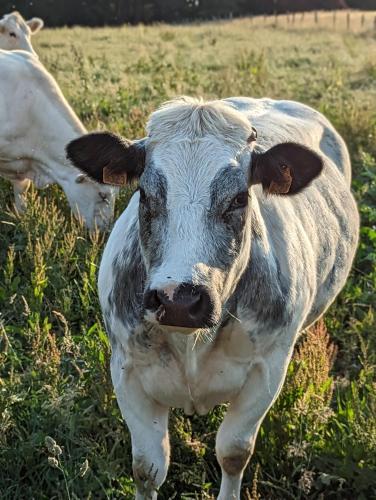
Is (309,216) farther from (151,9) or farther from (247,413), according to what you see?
(151,9)

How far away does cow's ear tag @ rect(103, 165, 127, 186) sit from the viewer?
3020mm

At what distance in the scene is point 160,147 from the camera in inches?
112

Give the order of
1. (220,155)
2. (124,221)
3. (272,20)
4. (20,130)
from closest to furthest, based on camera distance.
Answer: (220,155), (124,221), (20,130), (272,20)

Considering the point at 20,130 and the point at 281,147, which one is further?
the point at 20,130

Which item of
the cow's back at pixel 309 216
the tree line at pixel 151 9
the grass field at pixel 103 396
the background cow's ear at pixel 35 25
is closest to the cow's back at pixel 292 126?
the cow's back at pixel 309 216

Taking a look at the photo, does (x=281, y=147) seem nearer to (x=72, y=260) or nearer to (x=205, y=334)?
(x=205, y=334)

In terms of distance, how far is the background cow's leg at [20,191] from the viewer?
602 cm

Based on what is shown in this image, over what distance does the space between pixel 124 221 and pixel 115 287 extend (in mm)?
402

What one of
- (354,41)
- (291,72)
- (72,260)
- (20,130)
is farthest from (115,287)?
(354,41)

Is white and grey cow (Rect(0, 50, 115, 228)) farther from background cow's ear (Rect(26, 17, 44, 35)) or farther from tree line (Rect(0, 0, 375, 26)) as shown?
tree line (Rect(0, 0, 375, 26))

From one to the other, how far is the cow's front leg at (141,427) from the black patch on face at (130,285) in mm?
222

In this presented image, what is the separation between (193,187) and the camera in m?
2.67

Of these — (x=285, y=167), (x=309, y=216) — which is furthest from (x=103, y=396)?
(x=285, y=167)

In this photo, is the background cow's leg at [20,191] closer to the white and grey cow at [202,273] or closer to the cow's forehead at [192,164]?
the white and grey cow at [202,273]
